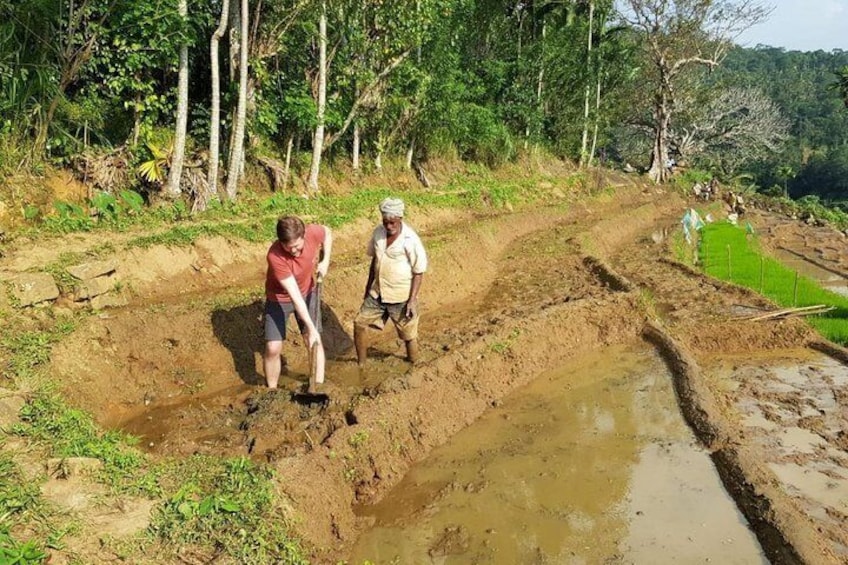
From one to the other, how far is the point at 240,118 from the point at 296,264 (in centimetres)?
550

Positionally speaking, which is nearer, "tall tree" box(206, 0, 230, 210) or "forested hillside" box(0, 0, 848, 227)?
"forested hillside" box(0, 0, 848, 227)

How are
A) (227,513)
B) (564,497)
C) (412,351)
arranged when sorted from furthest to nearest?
(412,351)
(564,497)
(227,513)

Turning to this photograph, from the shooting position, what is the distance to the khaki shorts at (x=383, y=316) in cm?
629

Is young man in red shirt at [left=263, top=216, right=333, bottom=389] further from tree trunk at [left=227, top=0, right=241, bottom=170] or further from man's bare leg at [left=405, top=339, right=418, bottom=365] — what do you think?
tree trunk at [left=227, top=0, right=241, bottom=170]

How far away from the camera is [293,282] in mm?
5156

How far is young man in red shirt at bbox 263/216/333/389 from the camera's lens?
16.8 ft

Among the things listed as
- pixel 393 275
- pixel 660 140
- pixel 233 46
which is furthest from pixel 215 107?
pixel 660 140

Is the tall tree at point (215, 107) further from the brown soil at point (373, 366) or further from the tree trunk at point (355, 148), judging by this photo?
the tree trunk at point (355, 148)

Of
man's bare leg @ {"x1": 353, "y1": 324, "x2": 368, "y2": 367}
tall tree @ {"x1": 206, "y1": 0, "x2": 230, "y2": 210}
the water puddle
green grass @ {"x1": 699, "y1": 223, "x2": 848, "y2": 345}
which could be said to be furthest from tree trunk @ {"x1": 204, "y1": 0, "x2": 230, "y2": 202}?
green grass @ {"x1": 699, "y1": 223, "x2": 848, "y2": 345}

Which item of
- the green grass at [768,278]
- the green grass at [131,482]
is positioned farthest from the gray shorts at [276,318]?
the green grass at [768,278]

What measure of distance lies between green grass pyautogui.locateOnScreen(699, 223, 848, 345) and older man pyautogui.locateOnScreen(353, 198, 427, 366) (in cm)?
665

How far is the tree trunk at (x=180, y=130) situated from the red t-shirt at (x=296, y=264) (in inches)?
192

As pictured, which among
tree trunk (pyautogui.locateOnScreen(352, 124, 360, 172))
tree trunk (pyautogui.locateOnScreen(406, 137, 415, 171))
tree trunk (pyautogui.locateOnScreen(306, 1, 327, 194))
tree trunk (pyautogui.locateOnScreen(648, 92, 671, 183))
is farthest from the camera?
tree trunk (pyautogui.locateOnScreen(648, 92, 671, 183))

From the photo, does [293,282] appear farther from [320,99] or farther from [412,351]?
[320,99]
